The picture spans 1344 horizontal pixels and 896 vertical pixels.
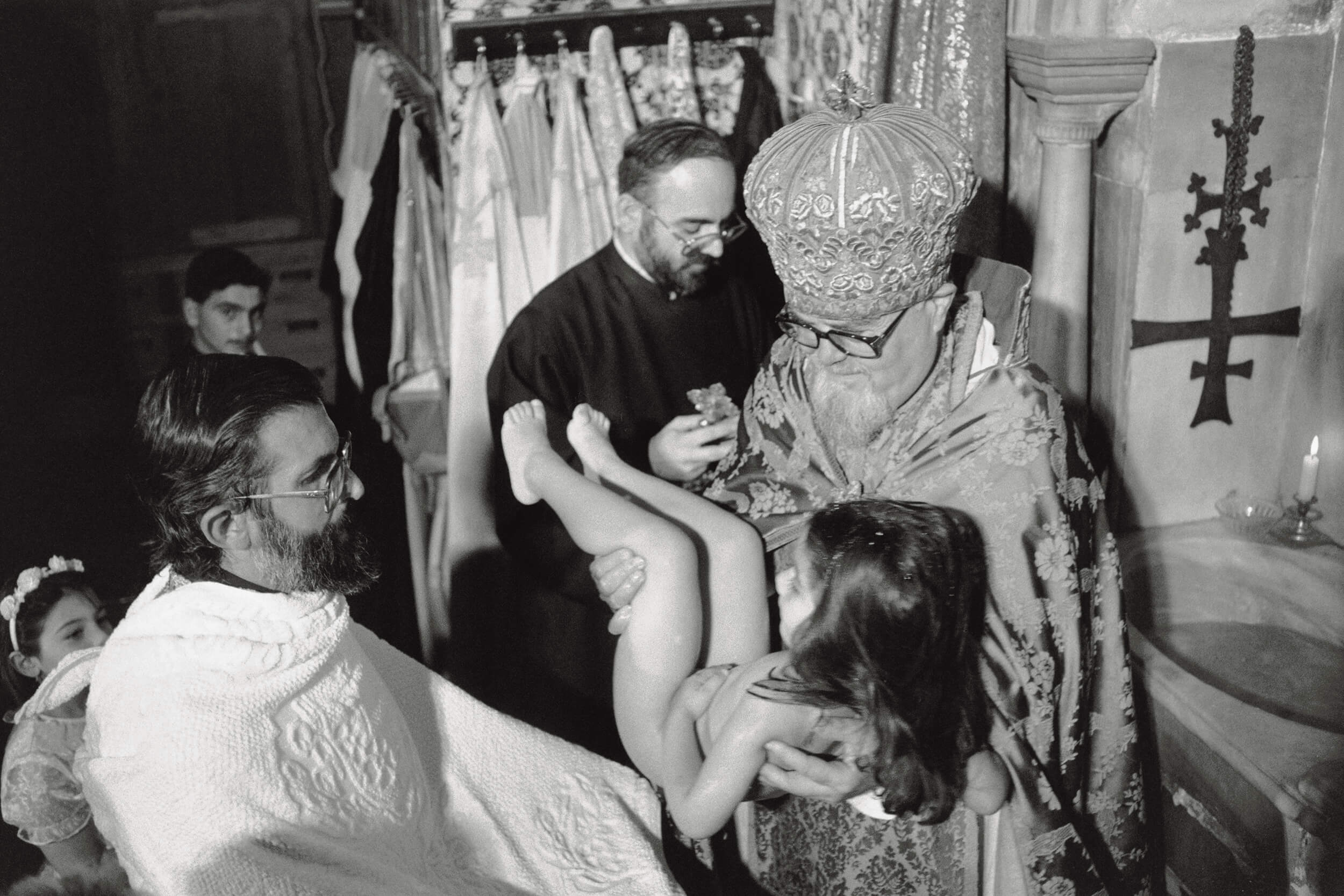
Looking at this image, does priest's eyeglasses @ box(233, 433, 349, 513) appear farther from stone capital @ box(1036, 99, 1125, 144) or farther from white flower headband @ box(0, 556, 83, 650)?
stone capital @ box(1036, 99, 1125, 144)

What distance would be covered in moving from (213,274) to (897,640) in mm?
2467

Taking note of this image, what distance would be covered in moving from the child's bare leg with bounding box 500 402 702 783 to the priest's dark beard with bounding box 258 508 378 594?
32cm

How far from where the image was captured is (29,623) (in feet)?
7.09

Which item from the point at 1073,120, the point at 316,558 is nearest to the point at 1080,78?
the point at 1073,120

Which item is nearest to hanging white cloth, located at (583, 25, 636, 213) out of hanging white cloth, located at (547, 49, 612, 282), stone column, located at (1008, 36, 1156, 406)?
hanging white cloth, located at (547, 49, 612, 282)

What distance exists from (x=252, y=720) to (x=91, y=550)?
1.11 m

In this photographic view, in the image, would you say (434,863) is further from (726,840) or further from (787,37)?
(787,37)

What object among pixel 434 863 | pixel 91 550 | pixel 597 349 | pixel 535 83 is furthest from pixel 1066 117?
pixel 91 550

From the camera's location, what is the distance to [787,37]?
3.84 metres

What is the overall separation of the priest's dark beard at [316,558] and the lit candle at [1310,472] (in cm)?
217

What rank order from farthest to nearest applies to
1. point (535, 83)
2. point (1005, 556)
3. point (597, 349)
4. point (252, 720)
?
point (535, 83) → point (597, 349) → point (1005, 556) → point (252, 720)

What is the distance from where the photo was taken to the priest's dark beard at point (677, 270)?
3.05 metres

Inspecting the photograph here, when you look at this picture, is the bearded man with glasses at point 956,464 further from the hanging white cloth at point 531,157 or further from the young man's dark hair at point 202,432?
the hanging white cloth at point 531,157

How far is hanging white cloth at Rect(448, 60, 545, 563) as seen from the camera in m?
3.50
